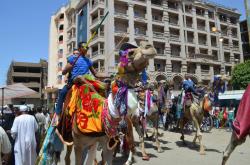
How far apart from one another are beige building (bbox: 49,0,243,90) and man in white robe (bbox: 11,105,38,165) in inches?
1231

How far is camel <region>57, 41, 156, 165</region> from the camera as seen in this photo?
173 inches

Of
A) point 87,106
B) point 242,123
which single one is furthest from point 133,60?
point 242,123

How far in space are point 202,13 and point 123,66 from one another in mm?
55460

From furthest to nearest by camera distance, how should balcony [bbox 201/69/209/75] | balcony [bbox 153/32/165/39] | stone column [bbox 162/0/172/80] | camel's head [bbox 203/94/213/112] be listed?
balcony [bbox 201/69/209/75]
balcony [bbox 153/32/165/39]
stone column [bbox 162/0/172/80]
camel's head [bbox 203/94/213/112]

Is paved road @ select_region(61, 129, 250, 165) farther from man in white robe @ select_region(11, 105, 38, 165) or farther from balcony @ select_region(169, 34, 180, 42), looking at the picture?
balcony @ select_region(169, 34, 180, 42)

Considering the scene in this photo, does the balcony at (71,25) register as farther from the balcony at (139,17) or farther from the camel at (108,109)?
the camel at (108,109)

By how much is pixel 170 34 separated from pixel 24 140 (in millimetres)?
44711

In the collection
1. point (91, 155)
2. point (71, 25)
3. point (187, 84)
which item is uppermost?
point (71, 25)

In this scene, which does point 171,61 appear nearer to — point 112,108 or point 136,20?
point 136,20

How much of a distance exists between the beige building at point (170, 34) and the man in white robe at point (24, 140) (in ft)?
103

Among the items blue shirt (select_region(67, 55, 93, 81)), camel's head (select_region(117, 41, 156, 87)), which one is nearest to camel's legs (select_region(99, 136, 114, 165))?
camel's head (select_region(117, 41, 156, 87))

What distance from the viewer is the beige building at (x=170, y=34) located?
43.5 m

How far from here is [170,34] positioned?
50.1 m

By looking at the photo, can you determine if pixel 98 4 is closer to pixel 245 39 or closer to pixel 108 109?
pixel 108 109
